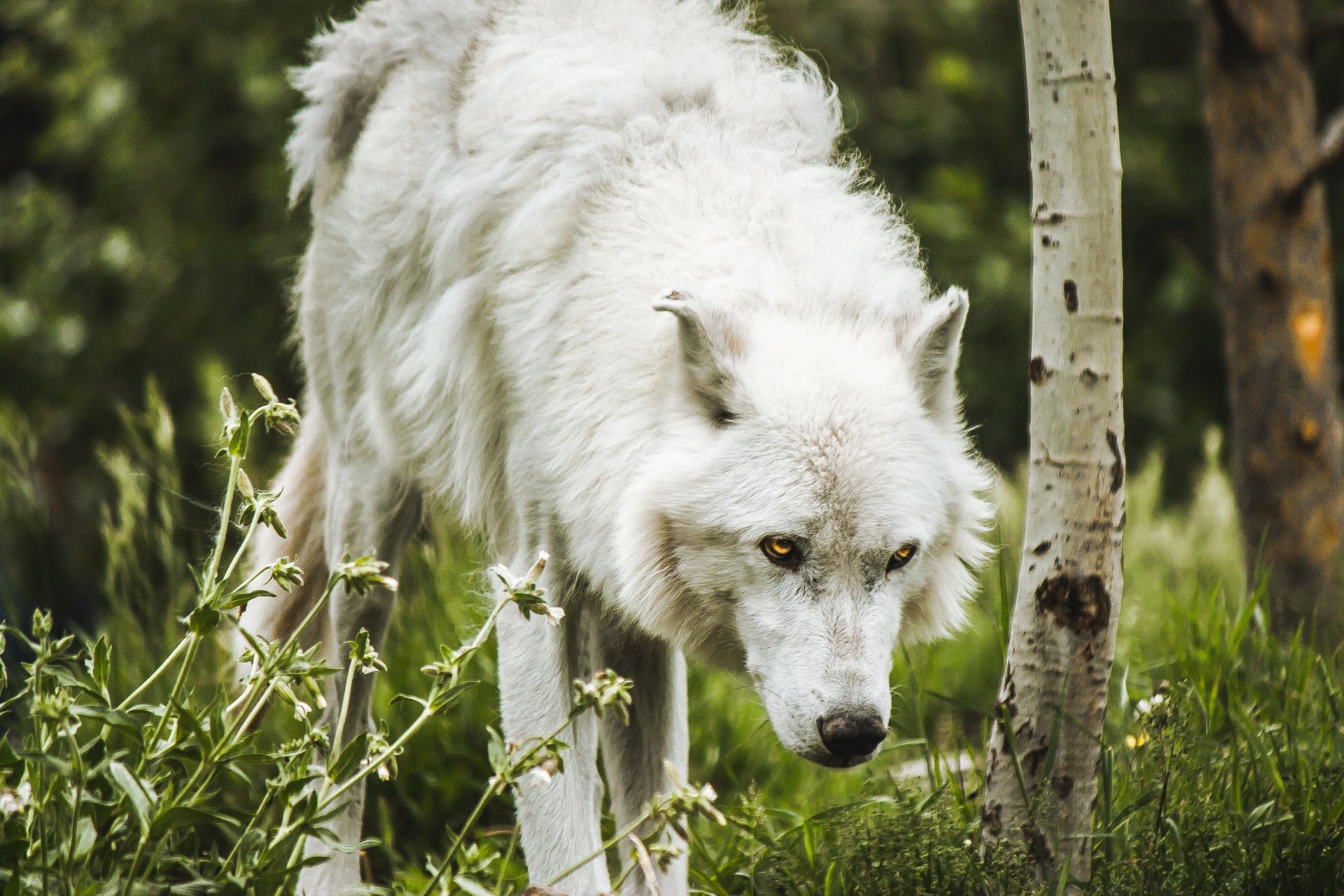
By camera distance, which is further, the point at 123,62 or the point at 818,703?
the point at 123,62

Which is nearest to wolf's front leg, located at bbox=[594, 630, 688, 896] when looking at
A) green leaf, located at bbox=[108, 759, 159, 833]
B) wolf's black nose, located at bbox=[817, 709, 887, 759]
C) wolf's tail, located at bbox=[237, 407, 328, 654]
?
wolf's black nose, located at bbox=[817, 709, 887, 759]

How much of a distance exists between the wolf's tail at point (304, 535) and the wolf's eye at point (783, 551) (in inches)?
83.6

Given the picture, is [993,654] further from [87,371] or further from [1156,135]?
[87,371]

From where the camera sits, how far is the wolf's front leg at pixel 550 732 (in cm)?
298

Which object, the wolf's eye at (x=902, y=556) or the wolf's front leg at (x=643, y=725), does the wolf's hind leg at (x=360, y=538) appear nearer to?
the wolf's front leg at (x=643, y=725)

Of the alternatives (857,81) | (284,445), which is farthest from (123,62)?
(857,81)

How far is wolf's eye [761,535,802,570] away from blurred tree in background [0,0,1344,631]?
658 centimetres

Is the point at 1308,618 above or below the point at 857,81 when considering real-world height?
below

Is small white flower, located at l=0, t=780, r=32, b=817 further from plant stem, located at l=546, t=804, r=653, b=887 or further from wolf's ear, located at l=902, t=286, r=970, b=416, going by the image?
wolf's ear, located at l=902, t=286, r=970, b=416

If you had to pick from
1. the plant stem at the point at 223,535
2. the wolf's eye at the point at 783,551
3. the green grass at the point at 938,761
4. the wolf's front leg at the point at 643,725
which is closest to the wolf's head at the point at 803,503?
the wolf's eye at the point at 783,551

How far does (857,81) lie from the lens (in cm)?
1130

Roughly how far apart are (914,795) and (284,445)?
280 inches

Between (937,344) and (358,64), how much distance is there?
2.21 m

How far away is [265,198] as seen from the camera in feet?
31.9
